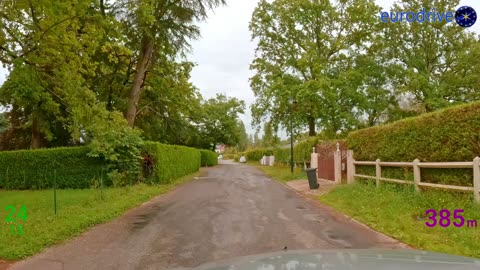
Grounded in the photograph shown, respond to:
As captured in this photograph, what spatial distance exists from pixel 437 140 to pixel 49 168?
1722 cm

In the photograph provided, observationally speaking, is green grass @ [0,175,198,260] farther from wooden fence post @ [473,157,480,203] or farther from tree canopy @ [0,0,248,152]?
wooden fence post @ [473,157,480,203]

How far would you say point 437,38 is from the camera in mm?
32938

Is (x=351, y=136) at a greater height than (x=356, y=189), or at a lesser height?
greater

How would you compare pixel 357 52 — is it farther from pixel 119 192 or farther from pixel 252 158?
pixel 252 158

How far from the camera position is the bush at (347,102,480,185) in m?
9.29

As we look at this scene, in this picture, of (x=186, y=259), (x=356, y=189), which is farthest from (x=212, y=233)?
(x=356, y=189)

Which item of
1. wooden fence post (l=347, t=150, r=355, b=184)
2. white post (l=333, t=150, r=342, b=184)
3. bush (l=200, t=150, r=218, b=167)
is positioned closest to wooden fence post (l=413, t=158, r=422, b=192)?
wooden fence post (l=347, t=150, r=355, b=184)

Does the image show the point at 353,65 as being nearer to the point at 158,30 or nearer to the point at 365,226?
the point at 158,30

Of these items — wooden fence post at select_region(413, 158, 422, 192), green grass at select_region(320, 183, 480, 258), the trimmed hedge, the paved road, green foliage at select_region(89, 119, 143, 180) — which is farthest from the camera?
the trimmed hedge

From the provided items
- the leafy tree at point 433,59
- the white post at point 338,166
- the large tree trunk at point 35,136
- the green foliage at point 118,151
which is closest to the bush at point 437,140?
the white post at point 338,166

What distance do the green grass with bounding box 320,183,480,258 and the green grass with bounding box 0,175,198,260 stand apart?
22.1 ft

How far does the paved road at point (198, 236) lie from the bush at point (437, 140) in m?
2.77

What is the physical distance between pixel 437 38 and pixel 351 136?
20.6 metres

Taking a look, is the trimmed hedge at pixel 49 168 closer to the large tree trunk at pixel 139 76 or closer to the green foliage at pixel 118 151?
the green foliage at pixel 118 151
